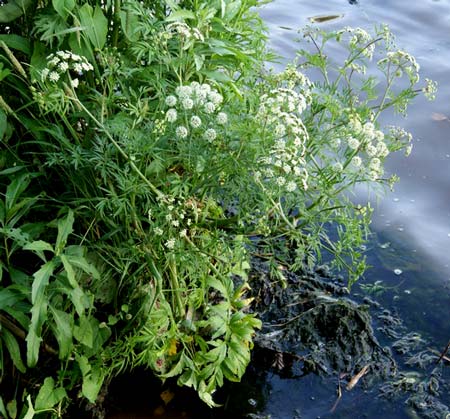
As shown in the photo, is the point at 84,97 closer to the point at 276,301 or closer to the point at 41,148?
the point at 41,148

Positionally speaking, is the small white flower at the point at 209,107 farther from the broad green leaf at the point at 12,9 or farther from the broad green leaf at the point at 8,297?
the broad green leaf at the point at 8,297

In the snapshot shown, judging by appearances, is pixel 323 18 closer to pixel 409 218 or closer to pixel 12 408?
pixel 409 218

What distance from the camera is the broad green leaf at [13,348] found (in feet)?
7.71

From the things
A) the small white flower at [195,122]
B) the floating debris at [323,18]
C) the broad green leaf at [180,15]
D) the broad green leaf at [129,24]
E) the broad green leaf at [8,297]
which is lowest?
the floating debris at [323,18]

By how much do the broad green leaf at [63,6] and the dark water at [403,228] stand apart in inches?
60.5

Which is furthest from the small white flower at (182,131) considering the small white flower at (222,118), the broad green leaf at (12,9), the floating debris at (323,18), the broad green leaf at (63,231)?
the floating debris at (323,18)

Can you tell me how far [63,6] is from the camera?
2125 millimetres

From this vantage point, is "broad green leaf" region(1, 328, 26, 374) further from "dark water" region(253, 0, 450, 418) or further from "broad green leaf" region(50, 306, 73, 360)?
"dark water" region(253, 0, 450, 418)

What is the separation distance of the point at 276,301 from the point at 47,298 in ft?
4.25

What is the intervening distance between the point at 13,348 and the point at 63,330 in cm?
20

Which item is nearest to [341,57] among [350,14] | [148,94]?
[350,14]

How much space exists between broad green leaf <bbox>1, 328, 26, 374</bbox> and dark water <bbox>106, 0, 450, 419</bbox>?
1.89ft

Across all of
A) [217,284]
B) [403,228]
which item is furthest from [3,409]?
[403,228]

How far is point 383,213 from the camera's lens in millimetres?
3934
